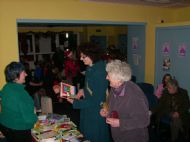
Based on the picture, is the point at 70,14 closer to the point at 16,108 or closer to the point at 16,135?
the point at 16,108

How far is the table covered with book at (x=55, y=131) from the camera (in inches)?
96.3

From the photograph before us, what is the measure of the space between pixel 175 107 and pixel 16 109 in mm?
2701

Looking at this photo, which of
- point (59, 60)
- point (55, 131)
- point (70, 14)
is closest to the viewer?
point (55, 131)

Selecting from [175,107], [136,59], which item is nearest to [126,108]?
[175,107]

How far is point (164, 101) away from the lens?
12.9ft

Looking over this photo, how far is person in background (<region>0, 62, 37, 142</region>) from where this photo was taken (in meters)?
2.20

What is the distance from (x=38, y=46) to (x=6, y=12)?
609 cm

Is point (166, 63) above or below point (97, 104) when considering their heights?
above

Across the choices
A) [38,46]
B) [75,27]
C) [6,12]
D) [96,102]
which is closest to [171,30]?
[96,102]

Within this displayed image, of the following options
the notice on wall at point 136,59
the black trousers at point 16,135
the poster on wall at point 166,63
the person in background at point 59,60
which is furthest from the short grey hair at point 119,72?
the person in background at point 59,60

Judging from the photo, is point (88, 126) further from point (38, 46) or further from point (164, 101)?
point (38, 46)

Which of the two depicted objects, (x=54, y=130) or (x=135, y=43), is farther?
(x=135, y=43)

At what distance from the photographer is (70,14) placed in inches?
144

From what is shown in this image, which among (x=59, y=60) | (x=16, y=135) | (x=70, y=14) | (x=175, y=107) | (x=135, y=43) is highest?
(x=70, y=14)
